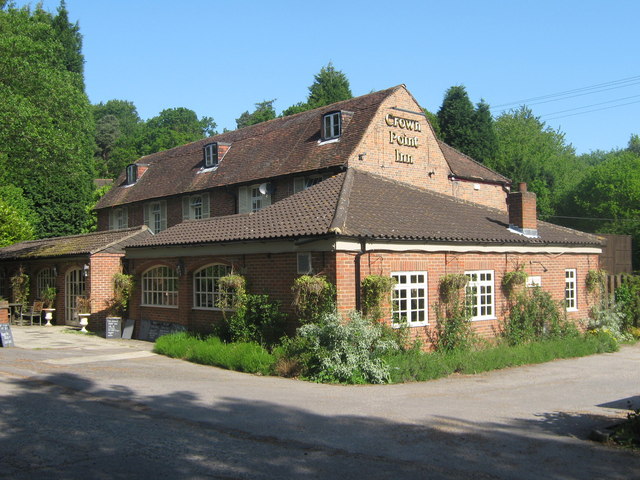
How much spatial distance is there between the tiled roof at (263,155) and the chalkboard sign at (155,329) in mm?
7887

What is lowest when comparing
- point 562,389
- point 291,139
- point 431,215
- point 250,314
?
point 562,389

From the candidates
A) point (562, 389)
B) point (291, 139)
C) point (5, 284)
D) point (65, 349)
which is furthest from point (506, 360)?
point (5, 284)

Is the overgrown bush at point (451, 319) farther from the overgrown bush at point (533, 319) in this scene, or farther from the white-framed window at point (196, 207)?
A: the white-framed window at point (196, 207)

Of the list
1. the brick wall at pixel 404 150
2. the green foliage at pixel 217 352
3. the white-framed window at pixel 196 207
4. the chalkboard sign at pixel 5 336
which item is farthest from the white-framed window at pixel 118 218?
the green foliage at pixel 217 352

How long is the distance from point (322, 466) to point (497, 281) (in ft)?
39.3

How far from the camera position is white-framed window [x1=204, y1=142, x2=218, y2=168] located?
30334 mm

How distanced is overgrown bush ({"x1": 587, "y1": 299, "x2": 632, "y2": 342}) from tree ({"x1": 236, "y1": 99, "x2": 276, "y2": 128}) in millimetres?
49923

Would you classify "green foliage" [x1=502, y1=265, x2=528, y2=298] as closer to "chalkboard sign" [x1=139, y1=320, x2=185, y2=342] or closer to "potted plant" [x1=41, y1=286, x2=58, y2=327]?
"chalkboard sign" [x1=139, y1=320, x2=185, y2=342]

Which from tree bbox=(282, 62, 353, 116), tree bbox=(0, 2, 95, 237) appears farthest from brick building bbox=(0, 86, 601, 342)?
tree bbox=(282, 62, 353, 116)

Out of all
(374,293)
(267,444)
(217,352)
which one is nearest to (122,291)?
(217,352)

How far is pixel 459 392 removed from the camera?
1211 centimetres

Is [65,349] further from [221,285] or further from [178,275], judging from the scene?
[221,285]

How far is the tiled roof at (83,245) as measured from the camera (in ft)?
78.6

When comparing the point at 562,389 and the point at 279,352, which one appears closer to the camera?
the point at 562,389
